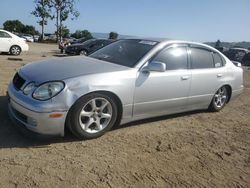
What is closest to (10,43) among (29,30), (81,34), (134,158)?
(134,158)

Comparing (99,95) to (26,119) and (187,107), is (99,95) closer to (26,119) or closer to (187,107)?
(26,119)

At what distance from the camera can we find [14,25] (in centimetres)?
6294

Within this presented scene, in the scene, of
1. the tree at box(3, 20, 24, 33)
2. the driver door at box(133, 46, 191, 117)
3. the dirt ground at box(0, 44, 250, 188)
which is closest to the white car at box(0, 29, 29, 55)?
the dirt ground at box(0, 44, 250, 188)

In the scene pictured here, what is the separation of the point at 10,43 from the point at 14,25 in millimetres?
49789

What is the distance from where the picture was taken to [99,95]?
445 cm

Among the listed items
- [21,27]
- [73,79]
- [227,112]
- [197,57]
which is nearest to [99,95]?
[73,79]

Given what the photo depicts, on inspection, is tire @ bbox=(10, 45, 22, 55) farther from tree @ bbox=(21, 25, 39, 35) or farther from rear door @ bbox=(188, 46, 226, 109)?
tree @ bbox=(21, 25, 39, 35)

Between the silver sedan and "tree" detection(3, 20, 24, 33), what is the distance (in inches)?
2395

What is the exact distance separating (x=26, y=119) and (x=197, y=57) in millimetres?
3266

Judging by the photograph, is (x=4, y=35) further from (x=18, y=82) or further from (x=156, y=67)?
(x=156, y=67)

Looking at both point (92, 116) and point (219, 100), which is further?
point (219, 100)

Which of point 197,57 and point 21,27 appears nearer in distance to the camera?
point 197,57

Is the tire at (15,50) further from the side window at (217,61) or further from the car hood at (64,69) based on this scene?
the side window at (217,61)

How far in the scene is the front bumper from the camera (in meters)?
4.05
